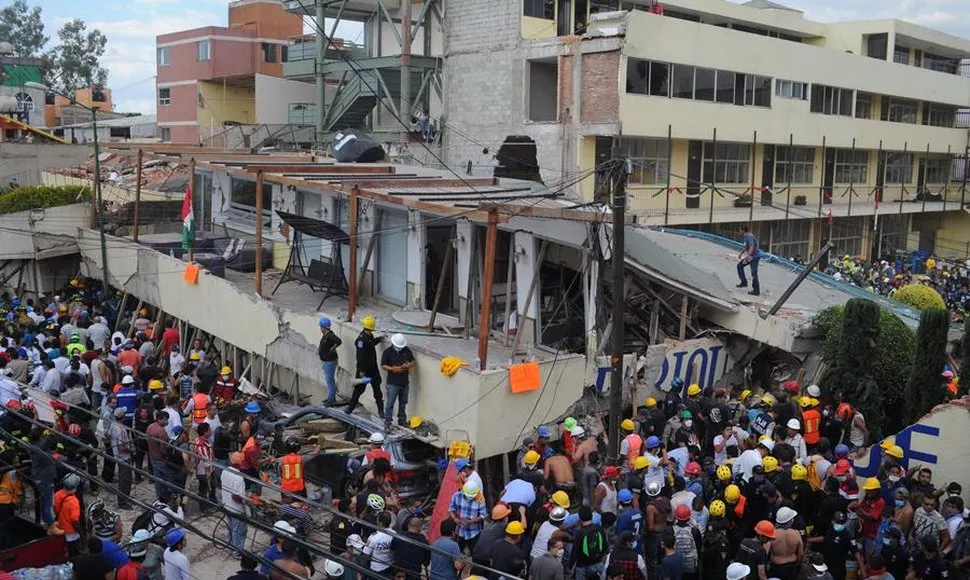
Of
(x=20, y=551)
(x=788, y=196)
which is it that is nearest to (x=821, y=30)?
(x=788, y=196)

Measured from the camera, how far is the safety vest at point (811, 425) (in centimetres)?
1313

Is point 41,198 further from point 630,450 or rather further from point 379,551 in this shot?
point 379,551

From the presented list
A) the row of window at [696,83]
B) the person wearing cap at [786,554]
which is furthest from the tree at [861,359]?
the row of window at [696,83]

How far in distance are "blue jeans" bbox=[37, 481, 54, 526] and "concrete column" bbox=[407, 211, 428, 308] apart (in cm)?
722

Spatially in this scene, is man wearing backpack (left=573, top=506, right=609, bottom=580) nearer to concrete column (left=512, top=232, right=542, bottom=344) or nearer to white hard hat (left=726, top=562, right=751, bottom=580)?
white hard hat (left=726, top=562, right=751, bottom=580)

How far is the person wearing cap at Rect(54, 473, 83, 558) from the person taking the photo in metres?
10.3

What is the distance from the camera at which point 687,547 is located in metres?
9.46

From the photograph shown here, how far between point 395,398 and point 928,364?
28.6ft

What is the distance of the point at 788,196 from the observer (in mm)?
33594

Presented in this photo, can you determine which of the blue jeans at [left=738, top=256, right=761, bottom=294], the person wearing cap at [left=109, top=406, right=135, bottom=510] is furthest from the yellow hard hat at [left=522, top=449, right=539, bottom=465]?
the blue jeans at [left=738, top=256, right=761, bottom=294]

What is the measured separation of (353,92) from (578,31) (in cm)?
872

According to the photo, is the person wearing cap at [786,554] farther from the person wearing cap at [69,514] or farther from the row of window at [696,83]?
the row of window at [696,83]

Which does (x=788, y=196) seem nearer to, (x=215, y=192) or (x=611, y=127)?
(x=611, y=127)

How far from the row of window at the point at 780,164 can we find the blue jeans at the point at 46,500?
17.4 metres
